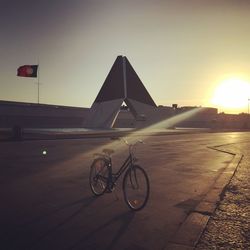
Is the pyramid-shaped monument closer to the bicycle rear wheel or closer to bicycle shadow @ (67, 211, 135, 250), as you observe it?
the bicycle rear wheel

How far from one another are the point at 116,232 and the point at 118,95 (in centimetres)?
4634

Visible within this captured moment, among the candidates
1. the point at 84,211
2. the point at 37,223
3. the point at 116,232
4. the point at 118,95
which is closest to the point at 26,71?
the point at 118,95

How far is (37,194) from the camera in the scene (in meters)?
7.81

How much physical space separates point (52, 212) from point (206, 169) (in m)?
7.07

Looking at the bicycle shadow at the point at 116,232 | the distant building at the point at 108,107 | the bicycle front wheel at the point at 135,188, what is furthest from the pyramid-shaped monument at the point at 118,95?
the bicycle shadow at the point at 116,232

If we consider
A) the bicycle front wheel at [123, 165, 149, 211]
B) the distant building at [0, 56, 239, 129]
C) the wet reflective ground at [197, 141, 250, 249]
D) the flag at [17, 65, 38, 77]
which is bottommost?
the wet reflective ground at [197, 141, 250, 249]

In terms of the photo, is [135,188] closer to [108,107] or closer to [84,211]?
[84,211]

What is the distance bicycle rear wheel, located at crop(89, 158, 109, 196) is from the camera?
7461mm

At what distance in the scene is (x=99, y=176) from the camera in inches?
296

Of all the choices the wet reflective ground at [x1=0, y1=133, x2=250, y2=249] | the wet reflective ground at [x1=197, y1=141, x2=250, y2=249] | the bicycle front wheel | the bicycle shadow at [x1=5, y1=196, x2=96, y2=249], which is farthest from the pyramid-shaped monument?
the bicycle front wheel

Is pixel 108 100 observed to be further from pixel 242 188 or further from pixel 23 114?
pixel 242 188

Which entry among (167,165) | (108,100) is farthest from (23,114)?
(167,165)

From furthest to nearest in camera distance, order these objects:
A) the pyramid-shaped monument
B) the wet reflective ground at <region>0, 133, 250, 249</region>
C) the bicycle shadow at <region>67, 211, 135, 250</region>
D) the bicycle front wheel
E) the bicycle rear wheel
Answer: the pyramid-shaped monument < the bicycle rear wheel < the bicycle front wheel < the wet reflective ground at <region>0, 133, 250, 249</region> < the bicycle shadow at <region>67, 211, 135, 250</region>

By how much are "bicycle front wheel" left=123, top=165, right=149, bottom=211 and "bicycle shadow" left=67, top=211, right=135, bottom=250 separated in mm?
209
